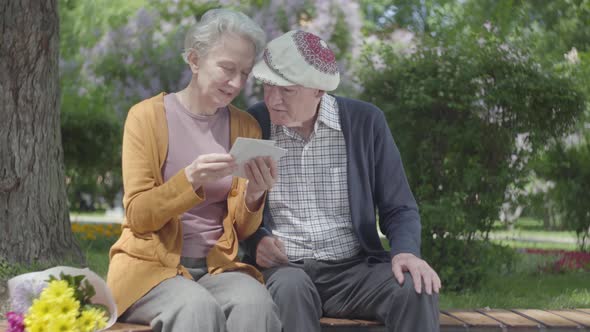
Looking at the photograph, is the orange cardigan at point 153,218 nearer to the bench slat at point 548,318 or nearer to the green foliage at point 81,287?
the green foliage at point 81,287

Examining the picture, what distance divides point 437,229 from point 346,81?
349 centimetres

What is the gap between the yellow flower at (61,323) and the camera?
260 cm

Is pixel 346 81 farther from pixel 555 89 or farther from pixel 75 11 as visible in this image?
pixel 75 11

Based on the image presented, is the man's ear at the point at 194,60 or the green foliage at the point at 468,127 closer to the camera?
the man's ear at the point at 194,60

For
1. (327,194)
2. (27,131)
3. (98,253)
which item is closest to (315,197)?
(327,194)

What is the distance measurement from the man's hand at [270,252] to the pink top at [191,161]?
18 centimetres

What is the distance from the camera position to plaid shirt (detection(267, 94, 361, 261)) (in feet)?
11.1

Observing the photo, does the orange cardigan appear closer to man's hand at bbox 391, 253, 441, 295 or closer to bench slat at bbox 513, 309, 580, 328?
man's hand at bbox 391, 253, 441, 295

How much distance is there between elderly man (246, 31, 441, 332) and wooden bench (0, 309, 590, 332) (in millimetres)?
64

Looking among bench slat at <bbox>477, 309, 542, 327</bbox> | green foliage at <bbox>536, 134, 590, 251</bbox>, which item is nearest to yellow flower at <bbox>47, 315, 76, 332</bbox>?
bench slat at <bbox>477, 309, 542, 327</bbox>

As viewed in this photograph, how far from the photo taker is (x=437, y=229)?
598 cm

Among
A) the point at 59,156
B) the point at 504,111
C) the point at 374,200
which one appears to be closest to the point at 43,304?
the point at 374,200

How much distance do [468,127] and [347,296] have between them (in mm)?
2815

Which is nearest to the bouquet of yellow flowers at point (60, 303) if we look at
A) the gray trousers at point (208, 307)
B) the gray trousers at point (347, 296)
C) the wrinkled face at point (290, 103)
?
the gray trousers at point (208, 307)
